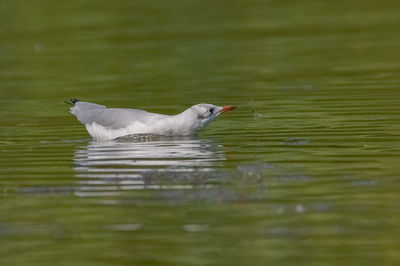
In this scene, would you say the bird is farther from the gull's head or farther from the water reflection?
the water reflection

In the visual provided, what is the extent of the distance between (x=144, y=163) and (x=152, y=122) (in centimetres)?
181

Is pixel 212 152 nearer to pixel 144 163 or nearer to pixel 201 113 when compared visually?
pixel 144 163

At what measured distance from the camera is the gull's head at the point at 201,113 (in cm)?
1312

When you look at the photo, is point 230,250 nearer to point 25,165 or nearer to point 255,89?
point 25,165

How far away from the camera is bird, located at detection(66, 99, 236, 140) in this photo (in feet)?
43.0

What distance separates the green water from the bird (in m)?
0.16

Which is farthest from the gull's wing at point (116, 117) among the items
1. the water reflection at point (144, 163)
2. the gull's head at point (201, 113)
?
the gull's head at point (201, 113)

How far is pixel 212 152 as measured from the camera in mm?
12023

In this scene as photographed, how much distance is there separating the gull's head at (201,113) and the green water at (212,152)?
0.94ft

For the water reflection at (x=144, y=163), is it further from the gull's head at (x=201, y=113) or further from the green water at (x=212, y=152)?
the gull's head at (x=201, y=113)

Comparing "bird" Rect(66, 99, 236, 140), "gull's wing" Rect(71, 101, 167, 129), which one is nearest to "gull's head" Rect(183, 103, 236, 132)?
"bird" Rect(66, 99, 236, 140)

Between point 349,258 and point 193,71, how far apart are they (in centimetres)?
1230

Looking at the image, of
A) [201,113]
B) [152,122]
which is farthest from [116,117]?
[201,113]

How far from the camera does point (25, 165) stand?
11.6 metres
